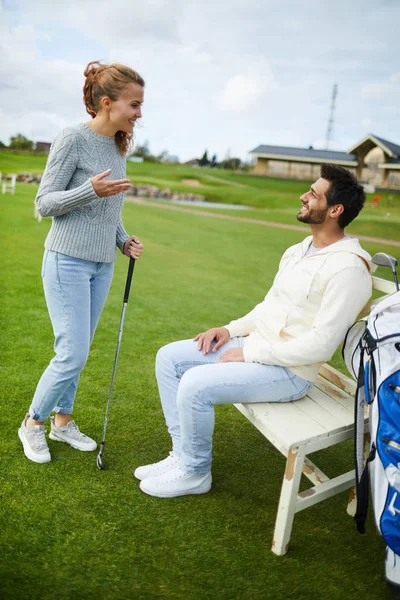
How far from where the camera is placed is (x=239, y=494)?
2.35 meters

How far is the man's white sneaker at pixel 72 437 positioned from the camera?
2.55 metres

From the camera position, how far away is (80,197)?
6.88 ft

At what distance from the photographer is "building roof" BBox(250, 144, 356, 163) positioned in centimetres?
3684

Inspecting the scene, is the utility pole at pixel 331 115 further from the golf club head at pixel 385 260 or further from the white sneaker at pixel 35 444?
the white sneaker at pixel 35 444

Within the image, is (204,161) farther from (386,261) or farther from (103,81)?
(386,261)

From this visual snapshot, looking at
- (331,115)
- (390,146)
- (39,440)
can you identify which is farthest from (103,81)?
(390,146)

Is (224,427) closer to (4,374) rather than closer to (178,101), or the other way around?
(4,374)

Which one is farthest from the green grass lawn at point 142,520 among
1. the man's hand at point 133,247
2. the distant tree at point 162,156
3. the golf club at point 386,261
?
the distant tree at point 162,156

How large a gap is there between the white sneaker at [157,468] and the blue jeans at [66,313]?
53cm

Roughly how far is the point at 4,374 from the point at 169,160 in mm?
35150

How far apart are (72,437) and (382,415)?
1.58 m

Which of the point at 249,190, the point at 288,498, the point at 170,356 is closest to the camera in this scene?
the point at 288,498

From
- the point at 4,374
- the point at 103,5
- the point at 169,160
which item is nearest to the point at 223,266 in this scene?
the point at 103,5

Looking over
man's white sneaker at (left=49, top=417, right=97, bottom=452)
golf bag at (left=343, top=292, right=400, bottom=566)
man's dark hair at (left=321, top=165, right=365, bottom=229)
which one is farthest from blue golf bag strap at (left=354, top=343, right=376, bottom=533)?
man's white sneaker at (left=49, top=417, right=97, bottom=452)
